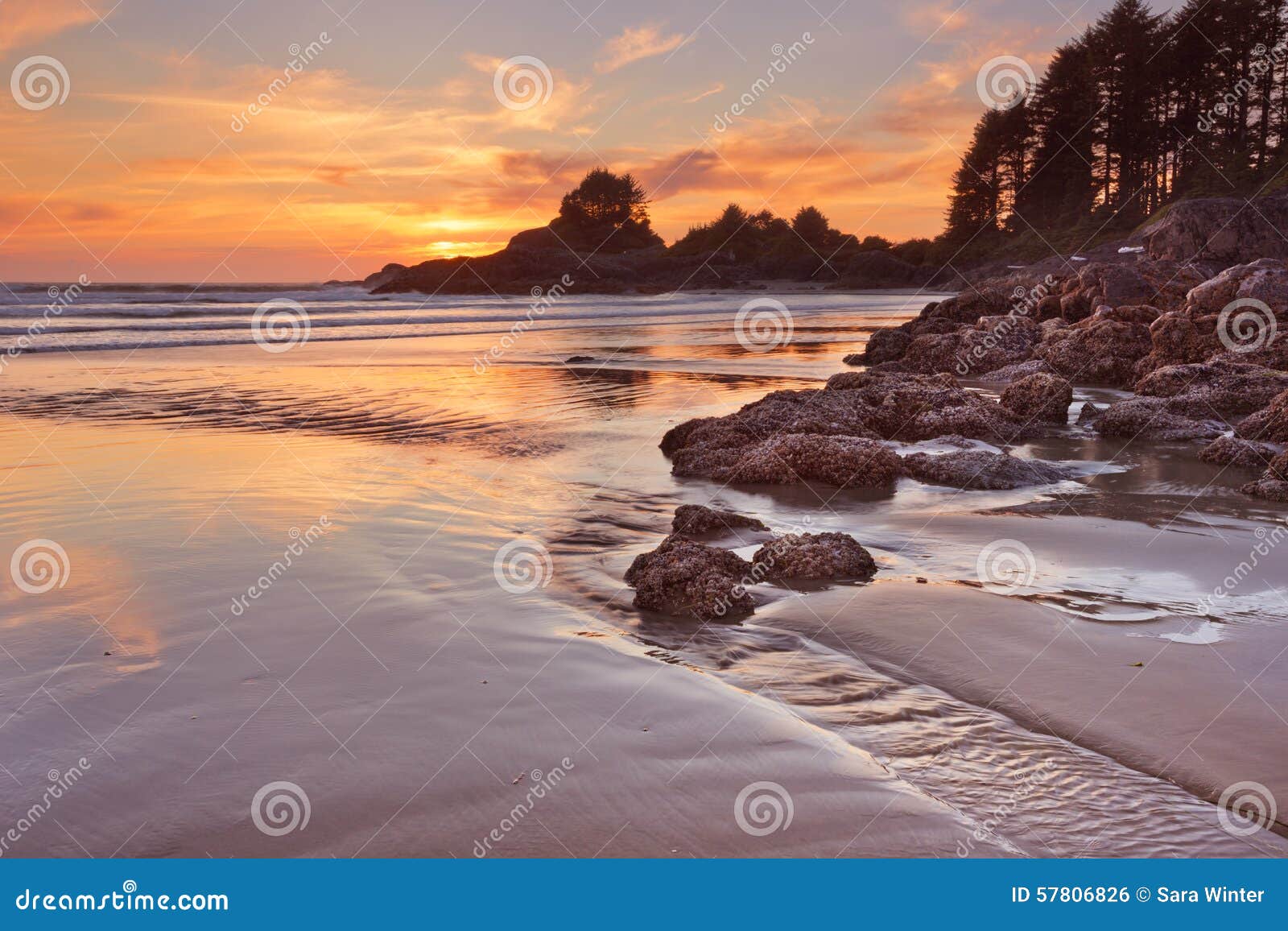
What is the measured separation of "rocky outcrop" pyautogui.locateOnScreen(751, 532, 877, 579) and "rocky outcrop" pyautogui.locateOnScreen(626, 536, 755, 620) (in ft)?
0.87

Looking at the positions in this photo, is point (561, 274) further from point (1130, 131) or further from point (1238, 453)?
point (1238, 453)

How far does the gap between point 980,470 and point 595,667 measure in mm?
5059

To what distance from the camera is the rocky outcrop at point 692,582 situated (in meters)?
5.14

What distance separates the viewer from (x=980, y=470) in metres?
8.35

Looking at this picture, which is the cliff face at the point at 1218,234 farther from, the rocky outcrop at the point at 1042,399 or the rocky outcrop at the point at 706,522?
the rocky outcrop at the point at 706,522

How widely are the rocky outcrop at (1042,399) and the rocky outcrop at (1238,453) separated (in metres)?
2.28

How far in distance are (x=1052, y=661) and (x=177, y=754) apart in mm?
3731

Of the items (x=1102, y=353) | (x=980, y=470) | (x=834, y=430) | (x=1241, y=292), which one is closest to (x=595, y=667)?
(x=980, y=470)

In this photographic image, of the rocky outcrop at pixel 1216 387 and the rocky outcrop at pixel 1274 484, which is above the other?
the rocky outcrop at pixel 1216 387

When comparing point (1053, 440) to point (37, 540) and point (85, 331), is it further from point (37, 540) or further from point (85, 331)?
point (85, 331)

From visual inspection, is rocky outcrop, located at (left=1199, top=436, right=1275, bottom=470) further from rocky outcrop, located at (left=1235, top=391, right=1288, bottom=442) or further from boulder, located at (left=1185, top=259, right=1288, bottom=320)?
boulder, located at (left=1185, top=259, right=1288, bottom=320)

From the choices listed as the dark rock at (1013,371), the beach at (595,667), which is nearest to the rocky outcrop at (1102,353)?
the dark rock at (1013,371)

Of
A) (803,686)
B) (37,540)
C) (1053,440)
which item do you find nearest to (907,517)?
(803,686)

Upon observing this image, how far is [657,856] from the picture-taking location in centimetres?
300
